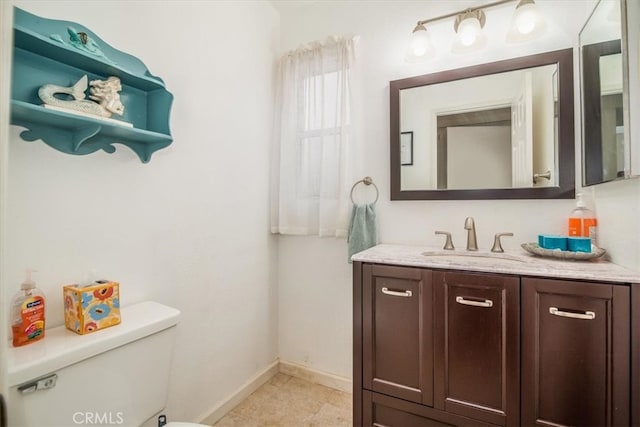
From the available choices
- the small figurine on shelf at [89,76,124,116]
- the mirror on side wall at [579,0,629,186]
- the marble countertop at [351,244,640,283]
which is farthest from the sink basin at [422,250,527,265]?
the small figurine on shelf at [89,76,124,116]

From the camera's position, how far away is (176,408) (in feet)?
4.76

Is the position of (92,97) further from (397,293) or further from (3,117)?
(397,293)

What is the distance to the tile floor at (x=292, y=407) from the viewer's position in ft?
5.49

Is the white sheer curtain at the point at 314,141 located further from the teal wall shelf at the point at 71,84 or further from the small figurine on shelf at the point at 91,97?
the small figurine on shelf at the point at 91,97

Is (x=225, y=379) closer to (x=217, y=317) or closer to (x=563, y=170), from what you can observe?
(x=217, y=317)

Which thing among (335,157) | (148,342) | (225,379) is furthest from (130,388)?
(335,157)

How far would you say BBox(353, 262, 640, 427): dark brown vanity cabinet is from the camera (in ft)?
3.44

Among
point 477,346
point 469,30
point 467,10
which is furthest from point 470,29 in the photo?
point 477,346

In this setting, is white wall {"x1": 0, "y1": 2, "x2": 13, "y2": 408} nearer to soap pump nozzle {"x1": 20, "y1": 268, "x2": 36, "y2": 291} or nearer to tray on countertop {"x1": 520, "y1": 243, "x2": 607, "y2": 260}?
soap pump nozzle {"x1": 20, "y1": 268, "x2": 36, "y2": 291}

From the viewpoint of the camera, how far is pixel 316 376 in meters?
2.06

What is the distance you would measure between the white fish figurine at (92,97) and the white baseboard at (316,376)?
6.17 ft

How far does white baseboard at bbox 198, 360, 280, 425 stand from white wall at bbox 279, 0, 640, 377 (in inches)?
6.2

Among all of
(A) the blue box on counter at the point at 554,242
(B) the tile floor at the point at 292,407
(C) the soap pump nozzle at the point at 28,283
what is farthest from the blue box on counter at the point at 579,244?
(C) the soap pump nozzle at the point at 28,283

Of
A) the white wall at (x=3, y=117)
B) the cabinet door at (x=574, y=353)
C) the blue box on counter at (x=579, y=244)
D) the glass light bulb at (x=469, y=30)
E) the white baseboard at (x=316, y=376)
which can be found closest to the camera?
the white wall at (x=3, y=117)
